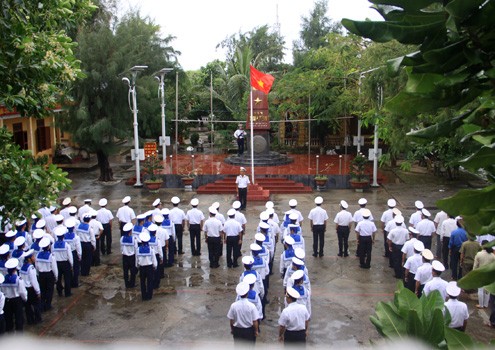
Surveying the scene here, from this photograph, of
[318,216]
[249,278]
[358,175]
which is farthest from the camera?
[358,175]

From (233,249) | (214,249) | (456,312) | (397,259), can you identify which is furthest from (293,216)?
(456,312)

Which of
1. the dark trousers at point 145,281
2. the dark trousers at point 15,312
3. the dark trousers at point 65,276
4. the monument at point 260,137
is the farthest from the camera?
the monument at point 260,137

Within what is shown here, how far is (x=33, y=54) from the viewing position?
5633mm

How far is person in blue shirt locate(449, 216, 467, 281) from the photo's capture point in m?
9.51

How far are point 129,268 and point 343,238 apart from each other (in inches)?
171

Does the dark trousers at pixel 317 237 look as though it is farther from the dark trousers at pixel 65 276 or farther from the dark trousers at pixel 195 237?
the dark trousers at pixel 65 276

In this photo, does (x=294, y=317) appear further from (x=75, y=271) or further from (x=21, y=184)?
(x=75, y=271)

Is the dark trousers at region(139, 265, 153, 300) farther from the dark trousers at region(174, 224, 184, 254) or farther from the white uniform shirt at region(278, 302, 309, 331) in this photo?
the white uniform shirt at region(278, 302, 309, 331)

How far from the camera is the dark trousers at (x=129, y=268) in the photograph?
929cm

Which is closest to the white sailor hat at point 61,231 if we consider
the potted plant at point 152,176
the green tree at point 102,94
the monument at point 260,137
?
the potted plant at point 152,176

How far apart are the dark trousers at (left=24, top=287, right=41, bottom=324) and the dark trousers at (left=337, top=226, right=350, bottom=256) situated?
582 centimetres

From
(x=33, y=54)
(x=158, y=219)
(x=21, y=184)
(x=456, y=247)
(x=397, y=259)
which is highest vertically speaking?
(x=33, y=54)

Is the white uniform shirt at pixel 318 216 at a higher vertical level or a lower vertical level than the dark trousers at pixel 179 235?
higher

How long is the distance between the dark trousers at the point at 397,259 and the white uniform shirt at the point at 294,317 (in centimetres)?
387
